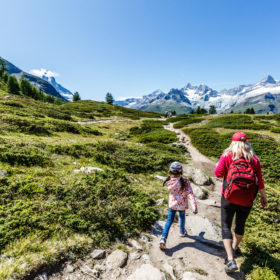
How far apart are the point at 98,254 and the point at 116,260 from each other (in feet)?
1.78

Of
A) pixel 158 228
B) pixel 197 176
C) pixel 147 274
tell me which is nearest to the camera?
pixel 147 274

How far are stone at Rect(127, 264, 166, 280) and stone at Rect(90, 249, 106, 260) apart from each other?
0.98 m

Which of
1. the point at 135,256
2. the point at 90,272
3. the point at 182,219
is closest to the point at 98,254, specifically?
the point at 90,272

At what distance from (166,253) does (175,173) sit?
254cm

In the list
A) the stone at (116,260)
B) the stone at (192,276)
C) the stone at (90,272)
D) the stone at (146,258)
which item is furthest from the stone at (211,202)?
the stone at (90,272)

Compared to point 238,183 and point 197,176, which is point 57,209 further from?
point 197,176

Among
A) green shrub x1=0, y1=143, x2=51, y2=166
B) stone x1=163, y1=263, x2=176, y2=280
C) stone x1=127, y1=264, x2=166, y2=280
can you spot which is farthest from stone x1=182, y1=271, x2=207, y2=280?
green shrub x1=0, y1=143, x2=51, y2=166

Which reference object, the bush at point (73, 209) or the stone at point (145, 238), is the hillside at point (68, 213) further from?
the stone at point (145, 238)

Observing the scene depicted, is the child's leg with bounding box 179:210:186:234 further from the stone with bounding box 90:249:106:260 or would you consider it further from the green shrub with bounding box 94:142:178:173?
the green shrub with bounding box 94:142:178:173

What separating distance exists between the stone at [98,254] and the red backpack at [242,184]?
3918mm

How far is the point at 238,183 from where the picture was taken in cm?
368

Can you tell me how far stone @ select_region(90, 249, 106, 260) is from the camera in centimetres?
417

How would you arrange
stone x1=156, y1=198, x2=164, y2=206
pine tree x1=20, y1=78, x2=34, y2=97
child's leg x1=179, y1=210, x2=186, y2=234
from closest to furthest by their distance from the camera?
child's leg x1=179, y1=210, x2=186, y2=234, stone x1=156, y1=198, x2=164, y2=206, pine tree x1=20, y1=78, x2=34, y2=97

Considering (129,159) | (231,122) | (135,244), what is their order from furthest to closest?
(231,122)
(129,159)
(135,244)
